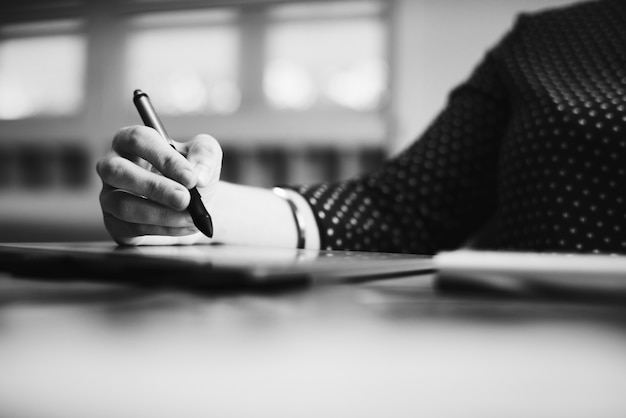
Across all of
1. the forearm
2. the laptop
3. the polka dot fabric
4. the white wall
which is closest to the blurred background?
the white wall

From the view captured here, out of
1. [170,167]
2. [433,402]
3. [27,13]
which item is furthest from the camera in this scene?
[27,13]

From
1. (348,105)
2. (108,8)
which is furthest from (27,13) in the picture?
(348,105)

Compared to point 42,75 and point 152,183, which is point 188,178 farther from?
point 42,75

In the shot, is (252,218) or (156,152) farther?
(252,218)

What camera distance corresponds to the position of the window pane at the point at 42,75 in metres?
1.97

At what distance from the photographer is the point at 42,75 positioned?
2.04m

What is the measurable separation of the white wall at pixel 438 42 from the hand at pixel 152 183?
4.15ft

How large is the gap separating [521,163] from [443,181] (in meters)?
0.12

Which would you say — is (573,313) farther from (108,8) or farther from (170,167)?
(108,8)

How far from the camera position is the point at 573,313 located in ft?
0.36

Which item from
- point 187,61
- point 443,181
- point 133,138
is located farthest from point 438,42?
point 133,138

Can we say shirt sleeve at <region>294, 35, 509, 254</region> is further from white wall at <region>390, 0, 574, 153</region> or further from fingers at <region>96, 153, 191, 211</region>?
white wall at <region>390, 0, 574, 153</region>

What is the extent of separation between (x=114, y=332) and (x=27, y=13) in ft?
7.39

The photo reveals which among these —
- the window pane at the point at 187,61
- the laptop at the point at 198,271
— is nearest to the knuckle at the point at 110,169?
the laptop at the point at 198,271
